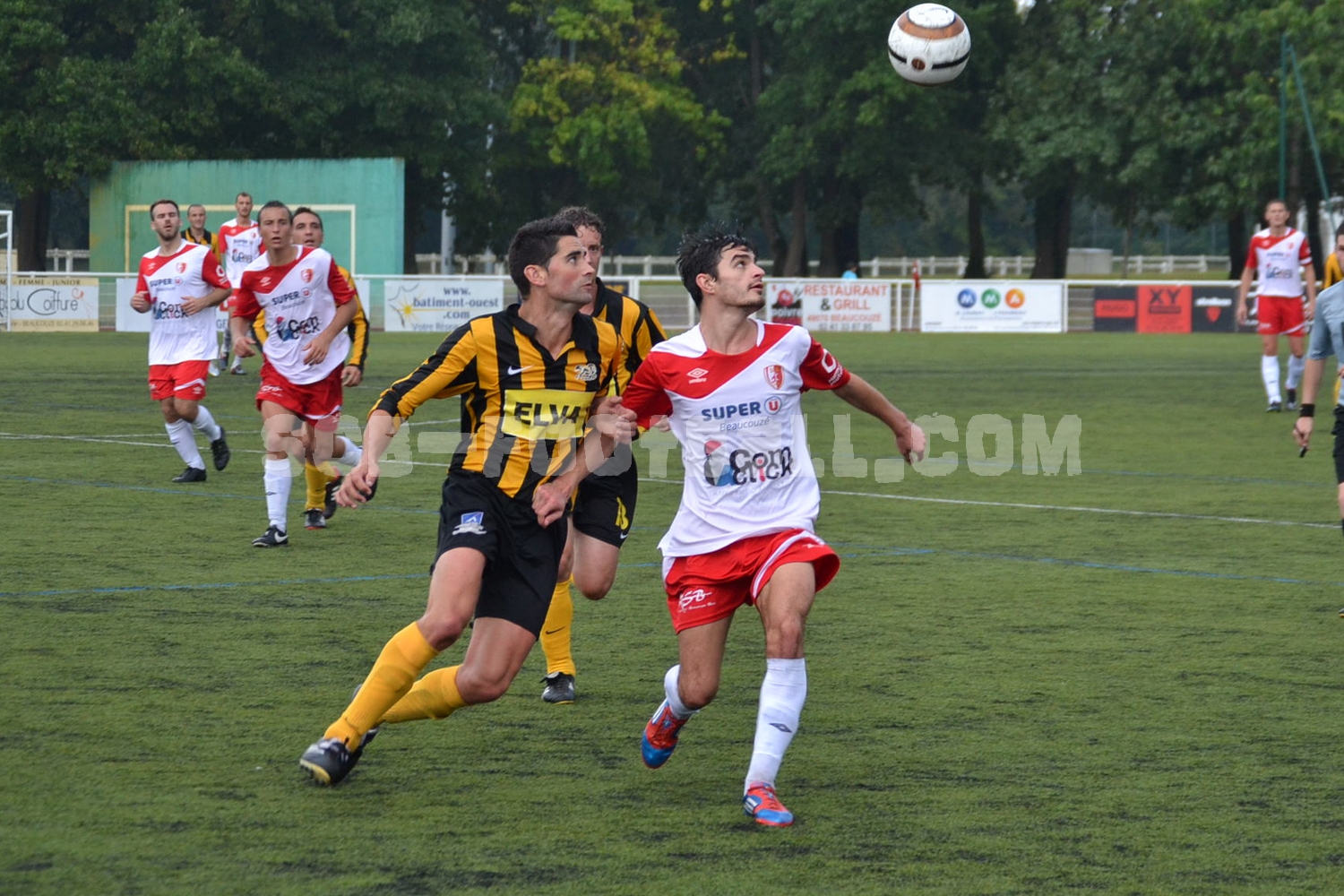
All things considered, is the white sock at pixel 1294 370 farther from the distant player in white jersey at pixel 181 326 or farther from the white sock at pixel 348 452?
the distant player in white jersey at pixel 181 326

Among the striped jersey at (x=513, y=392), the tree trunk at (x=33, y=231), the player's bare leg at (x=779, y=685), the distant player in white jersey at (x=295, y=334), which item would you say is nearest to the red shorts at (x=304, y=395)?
the distant player in white jersey at (x=295, y=334)

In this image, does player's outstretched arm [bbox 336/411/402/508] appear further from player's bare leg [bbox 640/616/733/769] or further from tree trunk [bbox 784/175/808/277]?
tree trunk [bbox 784/175/808/277]

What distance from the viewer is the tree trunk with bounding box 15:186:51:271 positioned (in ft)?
161

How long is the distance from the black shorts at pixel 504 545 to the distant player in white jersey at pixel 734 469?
1.24 feet

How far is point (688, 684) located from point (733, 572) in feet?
1.18

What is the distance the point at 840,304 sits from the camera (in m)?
41.9

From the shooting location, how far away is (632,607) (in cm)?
867

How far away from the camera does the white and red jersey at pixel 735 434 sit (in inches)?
222

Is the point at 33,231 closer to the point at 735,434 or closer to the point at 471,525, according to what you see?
the point at 471,525

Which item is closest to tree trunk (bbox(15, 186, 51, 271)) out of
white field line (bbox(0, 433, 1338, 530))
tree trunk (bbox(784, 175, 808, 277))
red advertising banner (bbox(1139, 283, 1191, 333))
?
tree trunk (bbox(784, 175, 808, 277))

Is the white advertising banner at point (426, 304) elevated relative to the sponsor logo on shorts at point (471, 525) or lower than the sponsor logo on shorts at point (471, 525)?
elevated

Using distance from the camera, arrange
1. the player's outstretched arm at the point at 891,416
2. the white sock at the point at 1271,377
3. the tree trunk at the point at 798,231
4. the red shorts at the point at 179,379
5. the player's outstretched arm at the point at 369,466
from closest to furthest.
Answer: the player's outstretched arm at the point at 369,466
the player's outstretched arm at the point at 891,416
the red shorts at the point at 179,379
the white sock at the point at 1271,377
the tree trunk at the point at 798,231

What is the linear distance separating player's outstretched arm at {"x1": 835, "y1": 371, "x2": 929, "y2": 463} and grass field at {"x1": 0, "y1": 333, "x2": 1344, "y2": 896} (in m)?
0.98

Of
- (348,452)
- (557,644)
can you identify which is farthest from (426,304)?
(557,644)
